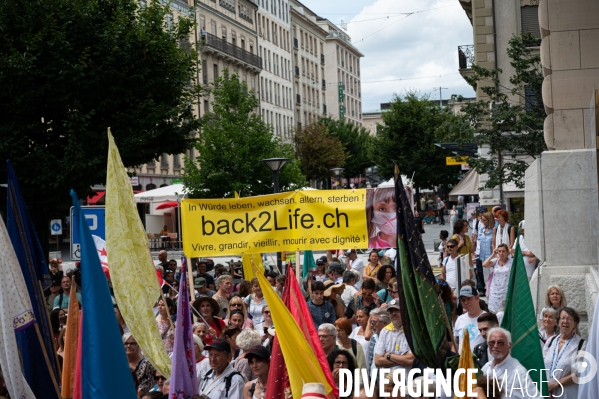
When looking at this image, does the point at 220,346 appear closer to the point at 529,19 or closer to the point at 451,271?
the point at 451,271

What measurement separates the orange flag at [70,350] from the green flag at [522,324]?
11.4ft

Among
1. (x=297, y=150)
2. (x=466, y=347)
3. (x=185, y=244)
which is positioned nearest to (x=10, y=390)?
(x=466, y=347)

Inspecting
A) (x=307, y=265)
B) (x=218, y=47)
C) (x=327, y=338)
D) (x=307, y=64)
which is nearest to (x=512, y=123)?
(x=307, y=265)

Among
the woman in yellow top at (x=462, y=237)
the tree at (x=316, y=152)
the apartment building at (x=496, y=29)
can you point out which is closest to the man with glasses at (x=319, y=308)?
the woman in yellow top at (x=462, y=237)

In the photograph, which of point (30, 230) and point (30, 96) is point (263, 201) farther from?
point (30, 96)

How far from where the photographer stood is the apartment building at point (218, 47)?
6219 cm

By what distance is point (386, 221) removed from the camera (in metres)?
13.9

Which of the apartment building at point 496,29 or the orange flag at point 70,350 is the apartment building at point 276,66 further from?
the orange flag at point 70,350

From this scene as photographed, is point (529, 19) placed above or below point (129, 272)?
above

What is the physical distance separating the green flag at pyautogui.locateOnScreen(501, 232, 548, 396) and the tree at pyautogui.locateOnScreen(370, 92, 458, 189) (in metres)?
58.7

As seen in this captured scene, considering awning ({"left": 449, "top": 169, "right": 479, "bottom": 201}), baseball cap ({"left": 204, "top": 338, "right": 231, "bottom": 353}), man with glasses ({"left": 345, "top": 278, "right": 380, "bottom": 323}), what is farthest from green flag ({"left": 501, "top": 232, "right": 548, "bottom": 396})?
awning ({"left": 449, "top": 169, "right": 479, "bottom": 201})

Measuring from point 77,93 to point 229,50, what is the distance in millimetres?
53938

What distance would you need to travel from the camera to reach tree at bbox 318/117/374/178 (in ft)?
283

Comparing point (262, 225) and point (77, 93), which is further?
point (77, 93)
